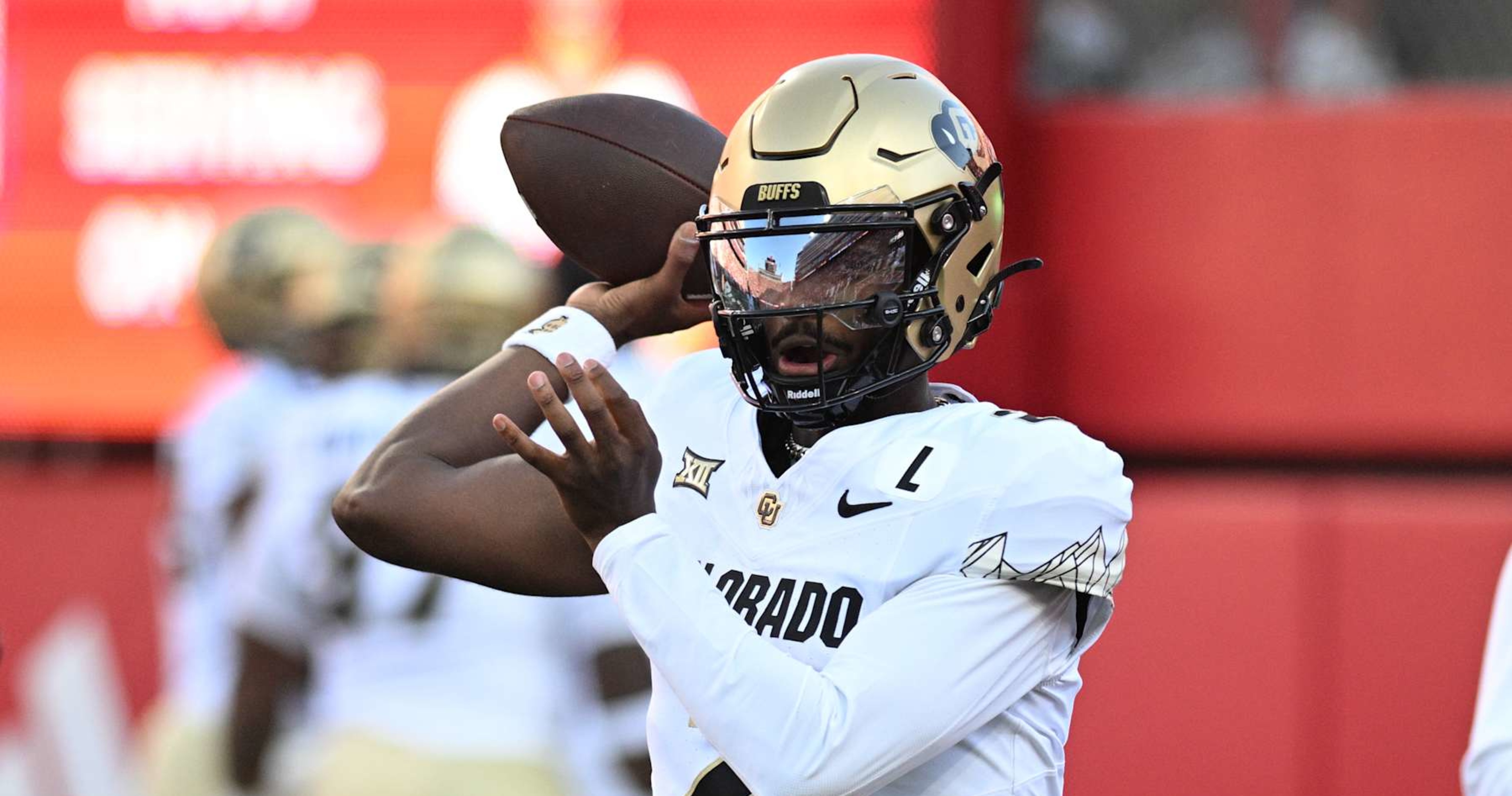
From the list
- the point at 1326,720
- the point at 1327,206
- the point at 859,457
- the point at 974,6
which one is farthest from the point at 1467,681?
the point at 859,457

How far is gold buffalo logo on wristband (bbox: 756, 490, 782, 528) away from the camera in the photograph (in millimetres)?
1549

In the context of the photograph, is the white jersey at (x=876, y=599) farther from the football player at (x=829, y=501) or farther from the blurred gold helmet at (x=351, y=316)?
the blurred gold helmet at (x=351, y=316)

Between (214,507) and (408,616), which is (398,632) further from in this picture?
(214,507)

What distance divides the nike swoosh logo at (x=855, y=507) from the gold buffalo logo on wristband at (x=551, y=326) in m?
0.36

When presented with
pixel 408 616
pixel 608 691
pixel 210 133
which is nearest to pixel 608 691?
pixel 608 691

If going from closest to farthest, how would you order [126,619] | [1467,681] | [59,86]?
[1467,681] → [59,86] → [126,619]

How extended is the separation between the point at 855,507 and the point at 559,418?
0.91 feet

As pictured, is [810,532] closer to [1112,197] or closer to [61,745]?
[1112,197]

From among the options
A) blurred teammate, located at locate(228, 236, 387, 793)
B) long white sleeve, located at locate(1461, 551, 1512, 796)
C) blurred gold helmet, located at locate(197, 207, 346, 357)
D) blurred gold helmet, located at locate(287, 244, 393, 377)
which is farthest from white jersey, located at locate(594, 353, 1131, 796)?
blurred gold helmet, located at locate(197, 207, 346, 357)

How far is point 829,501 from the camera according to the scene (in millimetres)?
1535

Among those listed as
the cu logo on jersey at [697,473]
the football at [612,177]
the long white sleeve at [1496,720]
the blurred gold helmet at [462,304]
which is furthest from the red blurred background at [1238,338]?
the cu logo on jersey at [697,473]

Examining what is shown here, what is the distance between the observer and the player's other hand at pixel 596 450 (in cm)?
137

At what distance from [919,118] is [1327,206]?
7.67 ft

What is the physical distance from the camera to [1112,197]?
3.89m
